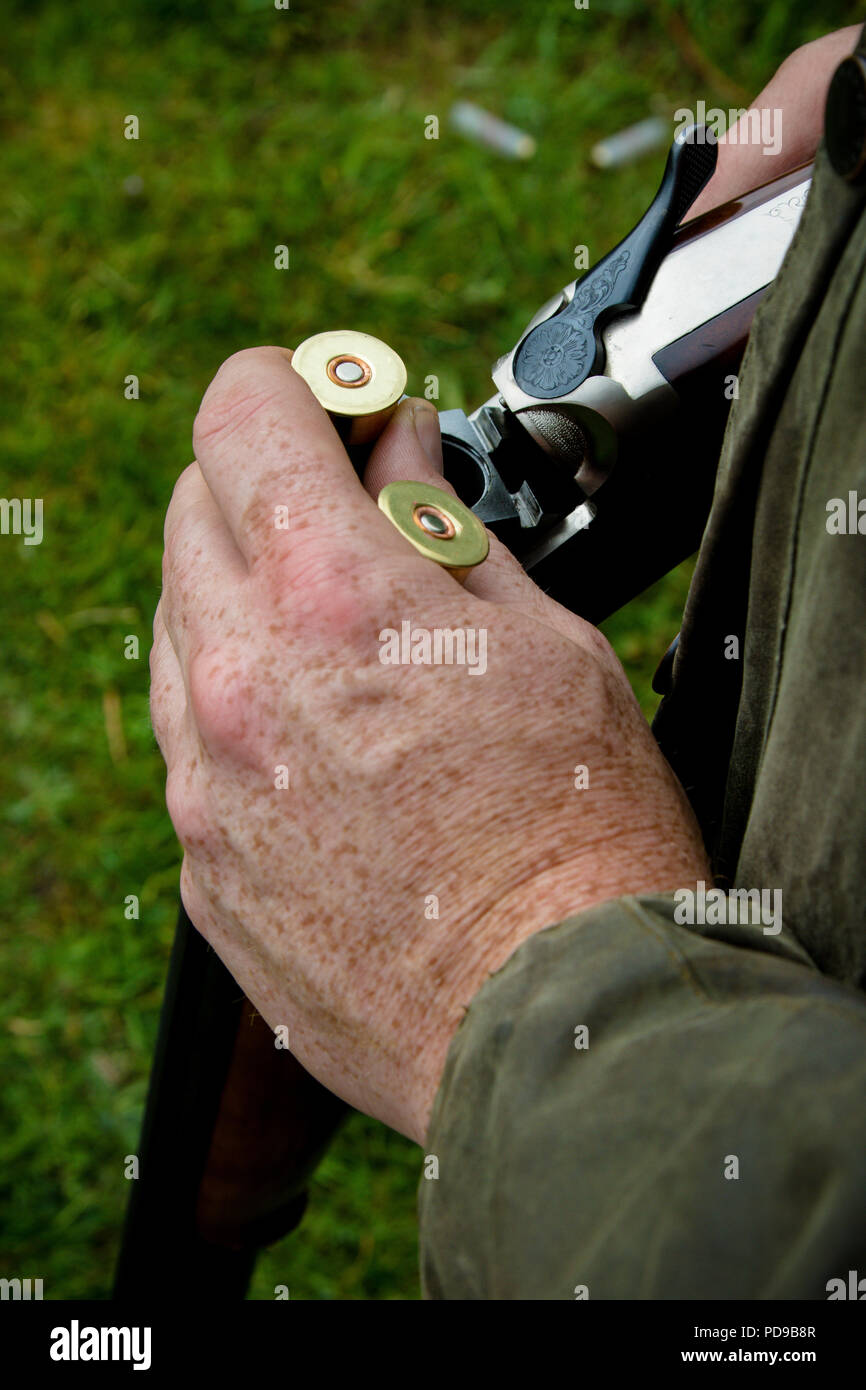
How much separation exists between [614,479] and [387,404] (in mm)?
251

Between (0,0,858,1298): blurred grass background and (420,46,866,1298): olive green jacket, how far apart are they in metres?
1.75

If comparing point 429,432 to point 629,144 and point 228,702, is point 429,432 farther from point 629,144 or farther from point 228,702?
point 629,144

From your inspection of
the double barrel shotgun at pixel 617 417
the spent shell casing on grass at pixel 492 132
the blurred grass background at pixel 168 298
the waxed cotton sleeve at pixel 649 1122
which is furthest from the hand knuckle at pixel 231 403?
the spent shell casing on grass at pixel 492 132

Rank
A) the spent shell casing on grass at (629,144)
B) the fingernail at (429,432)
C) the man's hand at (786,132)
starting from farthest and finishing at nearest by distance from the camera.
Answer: the spent shell casing on grass at (629,144)
the man's hand at (786,132)
the fingernail at (429,432)

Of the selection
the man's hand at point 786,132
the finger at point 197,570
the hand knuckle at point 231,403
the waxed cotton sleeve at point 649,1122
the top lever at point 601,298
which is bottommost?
the waxed cotton sleeve at point 649,1122

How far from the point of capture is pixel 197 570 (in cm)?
104

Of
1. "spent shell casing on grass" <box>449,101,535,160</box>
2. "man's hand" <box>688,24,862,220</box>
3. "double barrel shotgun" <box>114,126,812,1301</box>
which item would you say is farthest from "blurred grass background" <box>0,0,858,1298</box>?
"man's hand" <box>688,24,862,220</box>

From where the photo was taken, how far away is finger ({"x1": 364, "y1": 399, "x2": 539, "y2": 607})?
1068 mm

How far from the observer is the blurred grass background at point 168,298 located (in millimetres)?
2441

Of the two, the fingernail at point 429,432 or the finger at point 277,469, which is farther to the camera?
the fingernail at point 429,432

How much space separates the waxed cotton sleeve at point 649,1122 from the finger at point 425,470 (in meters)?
0.34

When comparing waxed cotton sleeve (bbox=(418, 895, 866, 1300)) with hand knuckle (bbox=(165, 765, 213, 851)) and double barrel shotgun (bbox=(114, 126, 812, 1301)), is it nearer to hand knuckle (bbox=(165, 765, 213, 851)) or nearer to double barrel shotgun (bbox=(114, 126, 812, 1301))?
hand knuckle (bbox=(165, 765, 213, 851))

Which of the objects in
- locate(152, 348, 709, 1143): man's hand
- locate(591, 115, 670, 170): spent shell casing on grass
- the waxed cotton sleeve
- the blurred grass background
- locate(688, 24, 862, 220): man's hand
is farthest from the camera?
locate(591, 115, 670, 170): spent shell casing on grass

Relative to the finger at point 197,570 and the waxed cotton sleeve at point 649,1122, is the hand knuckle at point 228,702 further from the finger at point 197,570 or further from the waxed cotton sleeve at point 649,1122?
the waxed cotton sleeve at point 649,1122
